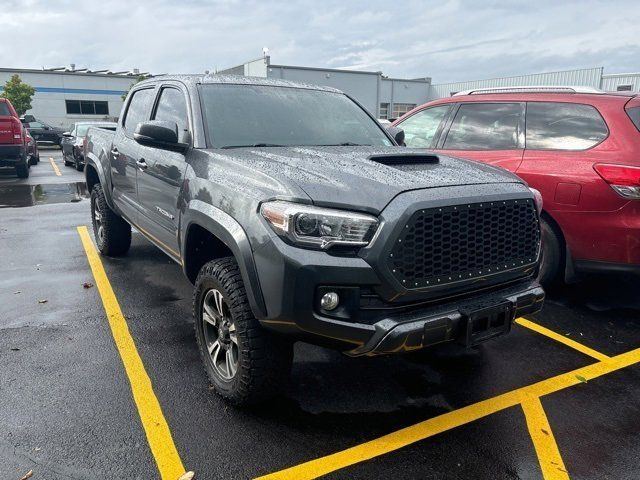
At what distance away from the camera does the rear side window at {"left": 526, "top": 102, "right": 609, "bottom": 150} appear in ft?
14.1

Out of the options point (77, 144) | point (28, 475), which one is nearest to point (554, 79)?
point (77, 144)

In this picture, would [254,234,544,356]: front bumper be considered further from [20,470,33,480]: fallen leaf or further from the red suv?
the red suv

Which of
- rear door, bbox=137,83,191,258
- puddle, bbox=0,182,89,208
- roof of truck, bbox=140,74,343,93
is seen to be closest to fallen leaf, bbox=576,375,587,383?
rear door, bbox=137,83,191,258

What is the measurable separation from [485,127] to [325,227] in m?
3.39

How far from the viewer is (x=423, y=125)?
5855 millimetres

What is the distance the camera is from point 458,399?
3117 mm

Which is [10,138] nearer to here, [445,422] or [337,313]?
[337,313]

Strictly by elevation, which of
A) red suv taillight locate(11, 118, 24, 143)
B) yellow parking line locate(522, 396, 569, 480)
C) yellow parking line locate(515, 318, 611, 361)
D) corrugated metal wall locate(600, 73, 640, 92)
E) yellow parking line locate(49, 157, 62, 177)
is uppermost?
corrugated metal wall locate(600, 73, 640, 92)

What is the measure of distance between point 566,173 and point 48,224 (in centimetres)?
750

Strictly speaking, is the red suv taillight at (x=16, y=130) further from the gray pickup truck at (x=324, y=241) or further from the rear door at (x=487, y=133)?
the rear door at (x=487, y=133)

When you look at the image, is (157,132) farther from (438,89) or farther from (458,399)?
(438,89)

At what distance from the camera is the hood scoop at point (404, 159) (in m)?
3.03

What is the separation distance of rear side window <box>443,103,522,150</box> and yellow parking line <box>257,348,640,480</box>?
219cm

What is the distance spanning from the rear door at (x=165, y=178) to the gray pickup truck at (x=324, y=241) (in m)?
0.03
